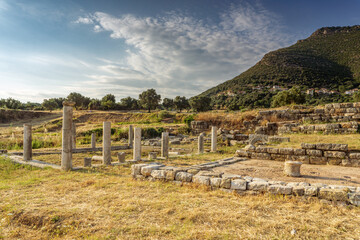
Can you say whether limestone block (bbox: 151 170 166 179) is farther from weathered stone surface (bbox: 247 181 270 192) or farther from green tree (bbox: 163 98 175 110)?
green tree (bbox: 163 98 175 110)

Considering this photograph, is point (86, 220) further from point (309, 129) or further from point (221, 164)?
point (309, 129)

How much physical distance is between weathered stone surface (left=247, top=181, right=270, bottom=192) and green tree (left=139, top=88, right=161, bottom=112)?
4977 centimetres

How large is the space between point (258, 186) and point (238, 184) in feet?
1.52

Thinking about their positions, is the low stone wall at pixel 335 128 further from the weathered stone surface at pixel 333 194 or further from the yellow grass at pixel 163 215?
the yellow grass at pixel 163 215

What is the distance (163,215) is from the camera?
4180mm

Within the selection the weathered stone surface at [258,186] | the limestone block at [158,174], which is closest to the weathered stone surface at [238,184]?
the weathered stone surface at [258,186]

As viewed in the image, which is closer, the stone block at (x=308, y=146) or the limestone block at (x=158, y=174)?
the limestone block at (x=158, y=174)

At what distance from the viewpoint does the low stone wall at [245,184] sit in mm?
4582

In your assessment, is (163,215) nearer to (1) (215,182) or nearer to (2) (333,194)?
(1) (215,182)

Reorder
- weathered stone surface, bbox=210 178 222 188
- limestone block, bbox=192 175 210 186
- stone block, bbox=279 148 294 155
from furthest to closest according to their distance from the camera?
stone block, bbox=279 148 294 155 < limestone block, bbox=192 175 210 186 < weathered stone surface, bbox=210 178 222 188

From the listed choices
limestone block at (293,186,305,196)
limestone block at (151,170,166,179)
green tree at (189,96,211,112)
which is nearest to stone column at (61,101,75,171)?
limestone block at (151,170,166,179)

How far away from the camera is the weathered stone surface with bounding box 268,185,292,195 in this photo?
494 centimetres

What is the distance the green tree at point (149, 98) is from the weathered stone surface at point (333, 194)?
50.7m

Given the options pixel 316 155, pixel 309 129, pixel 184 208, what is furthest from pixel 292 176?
pixel 309 129
